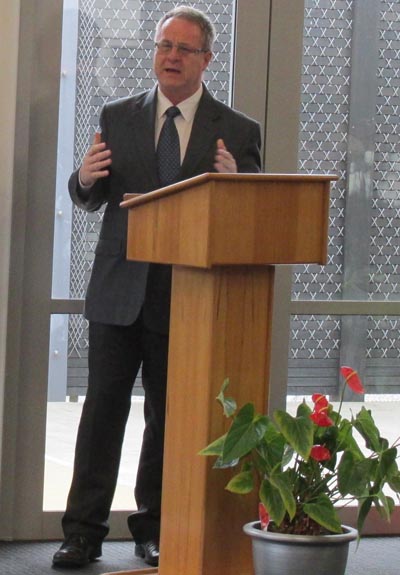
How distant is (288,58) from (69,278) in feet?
3.47

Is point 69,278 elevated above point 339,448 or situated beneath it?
elevated above

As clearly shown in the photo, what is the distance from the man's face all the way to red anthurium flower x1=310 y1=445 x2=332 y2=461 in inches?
53.0

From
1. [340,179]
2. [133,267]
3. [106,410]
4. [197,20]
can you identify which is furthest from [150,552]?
[197,20]

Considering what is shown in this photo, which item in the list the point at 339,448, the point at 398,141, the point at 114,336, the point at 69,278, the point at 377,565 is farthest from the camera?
the point at 398,141

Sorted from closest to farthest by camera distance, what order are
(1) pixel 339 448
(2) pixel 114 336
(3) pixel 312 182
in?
(3) pixel 312 182 < (1) pixel 339 448 < (2) pixel 114 336

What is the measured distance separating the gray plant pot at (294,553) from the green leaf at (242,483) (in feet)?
0.31

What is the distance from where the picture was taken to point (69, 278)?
377 centimetres

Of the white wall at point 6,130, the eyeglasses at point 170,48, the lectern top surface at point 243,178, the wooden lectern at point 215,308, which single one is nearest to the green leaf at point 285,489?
the wooden lectern at point 215,308

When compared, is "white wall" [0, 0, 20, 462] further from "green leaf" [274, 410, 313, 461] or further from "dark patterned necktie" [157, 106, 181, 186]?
"green leaf" [274, 410, 313, 461]

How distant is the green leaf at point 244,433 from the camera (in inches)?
86.0

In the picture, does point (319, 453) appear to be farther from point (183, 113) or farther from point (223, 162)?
point (183, 113)

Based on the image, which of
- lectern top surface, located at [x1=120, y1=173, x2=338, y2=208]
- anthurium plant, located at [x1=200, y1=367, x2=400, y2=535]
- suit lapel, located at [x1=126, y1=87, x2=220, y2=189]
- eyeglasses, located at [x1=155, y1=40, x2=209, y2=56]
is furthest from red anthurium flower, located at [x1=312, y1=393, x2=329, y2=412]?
eyeglasses, located at [x1=155, y1=40, x2=209, y2=56]

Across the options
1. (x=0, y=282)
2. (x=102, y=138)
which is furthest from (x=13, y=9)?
(x=0, y=282)

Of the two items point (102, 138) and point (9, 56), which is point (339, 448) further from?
point (9, 56)
